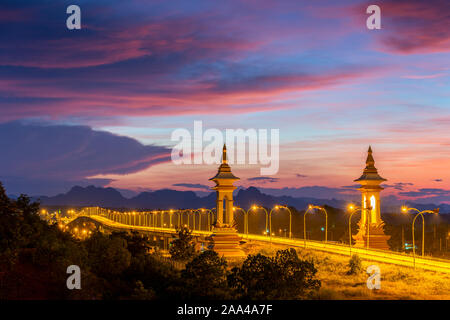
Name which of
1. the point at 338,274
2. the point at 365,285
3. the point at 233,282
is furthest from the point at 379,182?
the point at 233,282

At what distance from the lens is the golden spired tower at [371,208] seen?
52.3 metres

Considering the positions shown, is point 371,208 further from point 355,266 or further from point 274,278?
point 274,278

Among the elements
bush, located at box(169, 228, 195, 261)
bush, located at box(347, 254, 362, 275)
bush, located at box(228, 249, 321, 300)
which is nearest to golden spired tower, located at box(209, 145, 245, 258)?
bush, located at box(169, 228, 195, 261)

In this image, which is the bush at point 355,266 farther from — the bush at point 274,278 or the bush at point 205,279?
the bush at point 205,279

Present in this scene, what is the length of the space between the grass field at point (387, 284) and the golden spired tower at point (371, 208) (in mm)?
6243

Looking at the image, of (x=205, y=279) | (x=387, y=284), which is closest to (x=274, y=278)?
(x=205, y=279)

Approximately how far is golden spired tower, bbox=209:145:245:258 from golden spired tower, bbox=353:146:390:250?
1218 cm

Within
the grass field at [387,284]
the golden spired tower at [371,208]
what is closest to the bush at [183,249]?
the grass field at [387,284]

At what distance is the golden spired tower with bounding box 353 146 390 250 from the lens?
2058 inches

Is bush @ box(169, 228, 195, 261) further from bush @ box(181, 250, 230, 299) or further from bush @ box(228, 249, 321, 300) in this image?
bush @ box(181, 250, 230, 299)

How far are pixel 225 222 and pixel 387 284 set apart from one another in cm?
1826

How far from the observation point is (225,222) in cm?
5166
